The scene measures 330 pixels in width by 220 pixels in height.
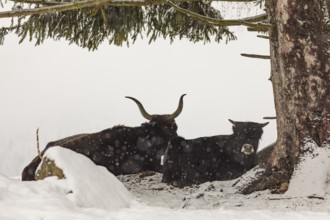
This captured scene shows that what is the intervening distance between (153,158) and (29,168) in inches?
91.7

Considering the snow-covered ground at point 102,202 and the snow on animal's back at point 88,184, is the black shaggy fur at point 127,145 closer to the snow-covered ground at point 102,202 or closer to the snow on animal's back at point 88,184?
the snow-covered ground at point 102,202

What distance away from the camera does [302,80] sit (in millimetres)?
5105

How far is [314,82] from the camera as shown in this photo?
5.06 meters

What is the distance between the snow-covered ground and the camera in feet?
11.1

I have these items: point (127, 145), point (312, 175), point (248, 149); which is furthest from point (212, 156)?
point (312, 175)

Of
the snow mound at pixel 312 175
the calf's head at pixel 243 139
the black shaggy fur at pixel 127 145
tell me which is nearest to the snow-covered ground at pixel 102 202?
the snow mound at pixel 312 175

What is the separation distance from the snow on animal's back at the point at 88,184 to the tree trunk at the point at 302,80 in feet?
5.87

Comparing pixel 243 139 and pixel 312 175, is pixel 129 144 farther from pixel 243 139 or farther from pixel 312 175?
pixel 312 175

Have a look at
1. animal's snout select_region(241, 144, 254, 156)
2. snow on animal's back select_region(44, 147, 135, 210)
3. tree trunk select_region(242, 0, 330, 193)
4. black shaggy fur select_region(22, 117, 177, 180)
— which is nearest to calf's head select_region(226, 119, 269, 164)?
animal's snout select_region(241, 144, 254, 156)

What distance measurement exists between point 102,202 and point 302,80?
2532 mm

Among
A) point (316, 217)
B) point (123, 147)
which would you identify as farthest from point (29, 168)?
point (316, 217)

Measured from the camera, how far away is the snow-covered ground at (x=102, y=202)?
3389 mm

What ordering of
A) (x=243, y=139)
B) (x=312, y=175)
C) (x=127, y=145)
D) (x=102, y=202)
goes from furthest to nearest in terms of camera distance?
(x=127, y=145) → (x=243, y=139) → (x=312, y=175) → (x=102, y=202)

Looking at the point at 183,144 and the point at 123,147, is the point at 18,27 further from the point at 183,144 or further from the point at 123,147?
the point at 183,144
